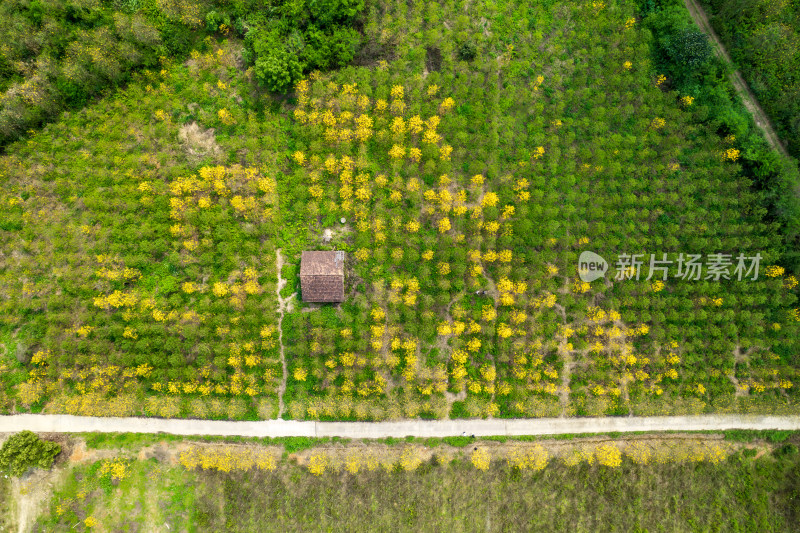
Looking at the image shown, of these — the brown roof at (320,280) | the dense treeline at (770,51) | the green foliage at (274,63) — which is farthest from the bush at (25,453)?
the dense treeline at (770,51)

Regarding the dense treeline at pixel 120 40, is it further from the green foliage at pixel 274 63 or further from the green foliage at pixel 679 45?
the green foliage at pixel 679 45

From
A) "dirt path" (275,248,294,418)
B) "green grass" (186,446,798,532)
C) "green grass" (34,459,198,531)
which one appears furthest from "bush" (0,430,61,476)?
"dirt path" (275,248,294,418)

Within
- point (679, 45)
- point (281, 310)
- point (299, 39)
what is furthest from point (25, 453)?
point (679, 45)

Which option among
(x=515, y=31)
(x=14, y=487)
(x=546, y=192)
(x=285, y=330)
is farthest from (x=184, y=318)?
(x=515, y=31)

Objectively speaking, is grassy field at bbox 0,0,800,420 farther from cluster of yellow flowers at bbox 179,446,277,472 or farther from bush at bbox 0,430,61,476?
cluster of yellow flowers at bbox 179,446,277,472

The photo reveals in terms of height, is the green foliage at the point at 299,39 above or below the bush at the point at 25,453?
above

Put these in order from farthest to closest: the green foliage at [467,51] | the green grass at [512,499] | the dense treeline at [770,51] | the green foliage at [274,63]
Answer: the green foliage at [467,51] < the dense treeline at [770,51] < the green foliage at [274,63] < the green grass at [512,499]
